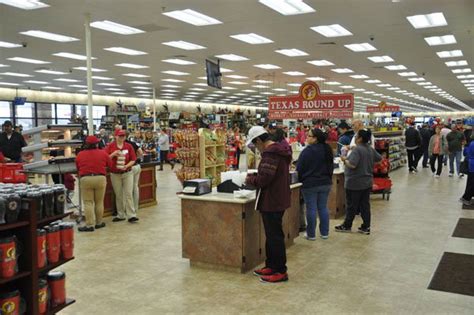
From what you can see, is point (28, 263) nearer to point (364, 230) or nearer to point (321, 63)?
point (364, 230)

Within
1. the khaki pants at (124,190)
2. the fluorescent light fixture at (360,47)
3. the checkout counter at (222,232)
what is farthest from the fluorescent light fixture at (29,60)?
the checkout counter at (222,232)

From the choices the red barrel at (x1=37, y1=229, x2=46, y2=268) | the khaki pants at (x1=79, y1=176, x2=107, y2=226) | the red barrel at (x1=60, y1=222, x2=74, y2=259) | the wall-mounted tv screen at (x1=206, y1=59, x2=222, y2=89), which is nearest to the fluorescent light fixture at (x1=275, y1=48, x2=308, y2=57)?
the wall-mounted tv screen at (x1=206, y1=59, x2=222, y2=89)

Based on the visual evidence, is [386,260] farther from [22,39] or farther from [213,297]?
[22,39]

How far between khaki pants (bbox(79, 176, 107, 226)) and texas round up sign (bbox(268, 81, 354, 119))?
3468mm

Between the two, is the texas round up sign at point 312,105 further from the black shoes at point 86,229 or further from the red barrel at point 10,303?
the red barrel at point 10,303

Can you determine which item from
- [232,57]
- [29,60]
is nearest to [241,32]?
[232,57]

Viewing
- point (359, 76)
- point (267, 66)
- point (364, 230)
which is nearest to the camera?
point (364, 230)

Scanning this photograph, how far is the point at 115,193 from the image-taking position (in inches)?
292

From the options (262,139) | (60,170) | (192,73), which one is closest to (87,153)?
(60,170)

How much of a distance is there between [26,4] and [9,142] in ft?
9.63

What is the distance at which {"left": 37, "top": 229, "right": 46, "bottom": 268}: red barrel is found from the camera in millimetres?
2736

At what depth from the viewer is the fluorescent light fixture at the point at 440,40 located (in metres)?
11.0

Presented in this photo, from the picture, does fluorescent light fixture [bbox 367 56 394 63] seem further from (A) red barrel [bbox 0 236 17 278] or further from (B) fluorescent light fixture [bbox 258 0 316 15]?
(A) red barrel [bbox 0 236 17 278]

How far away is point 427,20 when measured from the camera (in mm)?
9391
